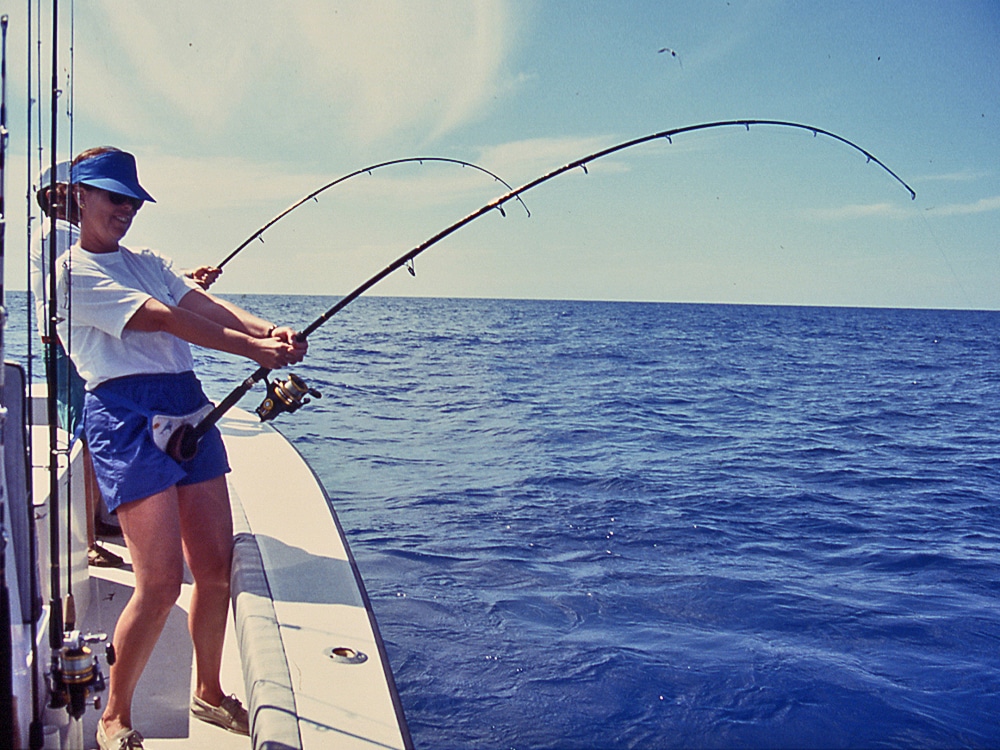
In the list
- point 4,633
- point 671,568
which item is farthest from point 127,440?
point 671,568

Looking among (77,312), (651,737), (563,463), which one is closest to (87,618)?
(77,312)

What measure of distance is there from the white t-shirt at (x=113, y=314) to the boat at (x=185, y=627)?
0.49 ft

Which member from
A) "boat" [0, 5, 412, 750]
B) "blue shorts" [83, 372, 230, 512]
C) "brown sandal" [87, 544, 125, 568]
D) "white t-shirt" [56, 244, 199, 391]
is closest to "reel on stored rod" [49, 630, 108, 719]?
"boat" [0, 5, 412, 750]

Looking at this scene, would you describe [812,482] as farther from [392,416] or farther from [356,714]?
[356,714]

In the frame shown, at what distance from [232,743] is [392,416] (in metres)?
7.09

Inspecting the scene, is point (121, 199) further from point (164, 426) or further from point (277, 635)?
point (277, 635)

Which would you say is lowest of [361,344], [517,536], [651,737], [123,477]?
[651,737]

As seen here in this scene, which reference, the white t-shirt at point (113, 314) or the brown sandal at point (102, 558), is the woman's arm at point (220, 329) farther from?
the brown sandal at point (102, 558)

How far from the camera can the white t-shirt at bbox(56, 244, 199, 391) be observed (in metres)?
1.50

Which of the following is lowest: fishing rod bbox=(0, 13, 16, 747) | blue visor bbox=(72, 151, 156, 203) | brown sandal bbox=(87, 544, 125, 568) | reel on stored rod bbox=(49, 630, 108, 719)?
brown sandal bbox=(87, 544, 125, 568)

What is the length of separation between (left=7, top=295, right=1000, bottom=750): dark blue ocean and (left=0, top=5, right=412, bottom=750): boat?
80 cm

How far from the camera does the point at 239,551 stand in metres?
1.90

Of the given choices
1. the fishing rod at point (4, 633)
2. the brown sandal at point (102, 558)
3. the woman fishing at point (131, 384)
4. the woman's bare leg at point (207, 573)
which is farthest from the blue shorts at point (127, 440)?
the brown sandal at point (102, 558)

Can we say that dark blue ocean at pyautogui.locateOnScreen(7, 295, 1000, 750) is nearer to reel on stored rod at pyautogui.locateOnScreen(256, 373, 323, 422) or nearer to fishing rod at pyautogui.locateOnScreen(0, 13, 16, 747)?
reel on stored rod at pyautogui.locateOnScreen(256, 373, 323, 422)
